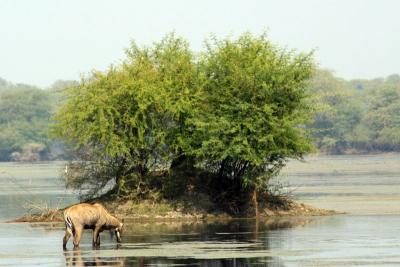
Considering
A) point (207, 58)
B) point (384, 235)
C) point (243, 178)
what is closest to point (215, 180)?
point (243, 178)

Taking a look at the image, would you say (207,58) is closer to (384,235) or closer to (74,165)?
(74,165)

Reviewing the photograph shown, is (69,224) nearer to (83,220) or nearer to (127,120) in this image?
(83,220)

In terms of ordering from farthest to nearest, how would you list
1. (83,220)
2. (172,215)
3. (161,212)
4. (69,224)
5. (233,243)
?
(161,212) → (172,215) → (233,243) → (69,224) → (83,220)

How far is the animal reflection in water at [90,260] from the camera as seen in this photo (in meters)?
32.2

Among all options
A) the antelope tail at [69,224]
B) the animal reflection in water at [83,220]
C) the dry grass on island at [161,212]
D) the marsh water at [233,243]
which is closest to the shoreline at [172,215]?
the dry grass on island at [161,212]

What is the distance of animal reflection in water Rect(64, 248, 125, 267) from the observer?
32156mm

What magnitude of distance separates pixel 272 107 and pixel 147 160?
6.11 m

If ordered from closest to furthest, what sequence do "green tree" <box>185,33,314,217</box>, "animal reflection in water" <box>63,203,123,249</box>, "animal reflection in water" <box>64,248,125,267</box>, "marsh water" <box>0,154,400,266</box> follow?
1. "animal reflection in water" <box>64,248,125,267</box>
2. "marsh water" <box>0,154,400,266</box>
3. "animal reflection in water" <box>63,203,123,249</box>
4. "green tree" <box>185,33,314,217</box>

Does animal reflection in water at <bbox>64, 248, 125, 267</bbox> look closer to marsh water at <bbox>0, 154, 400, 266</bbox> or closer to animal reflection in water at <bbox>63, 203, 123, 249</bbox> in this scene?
marsh water at <bbox>0, 154, 400, 266</bbox>

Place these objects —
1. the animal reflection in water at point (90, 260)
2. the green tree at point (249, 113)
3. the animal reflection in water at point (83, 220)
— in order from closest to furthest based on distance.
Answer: the animal reflection in water at point (90, 260), the animal reflection in water at point (83, 220), the green tree at point (249, 113)

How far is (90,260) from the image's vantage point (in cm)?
3331

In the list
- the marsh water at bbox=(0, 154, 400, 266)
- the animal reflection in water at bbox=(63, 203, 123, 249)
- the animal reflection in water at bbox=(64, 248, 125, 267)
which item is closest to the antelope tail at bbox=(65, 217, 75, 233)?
the animal reflection in water at bbox=(63, 203, 123, 249)

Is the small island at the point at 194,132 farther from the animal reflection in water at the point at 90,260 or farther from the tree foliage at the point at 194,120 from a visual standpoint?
the animal reflection in water at the point at 90,260

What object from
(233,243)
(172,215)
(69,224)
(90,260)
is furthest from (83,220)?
(172,215)
